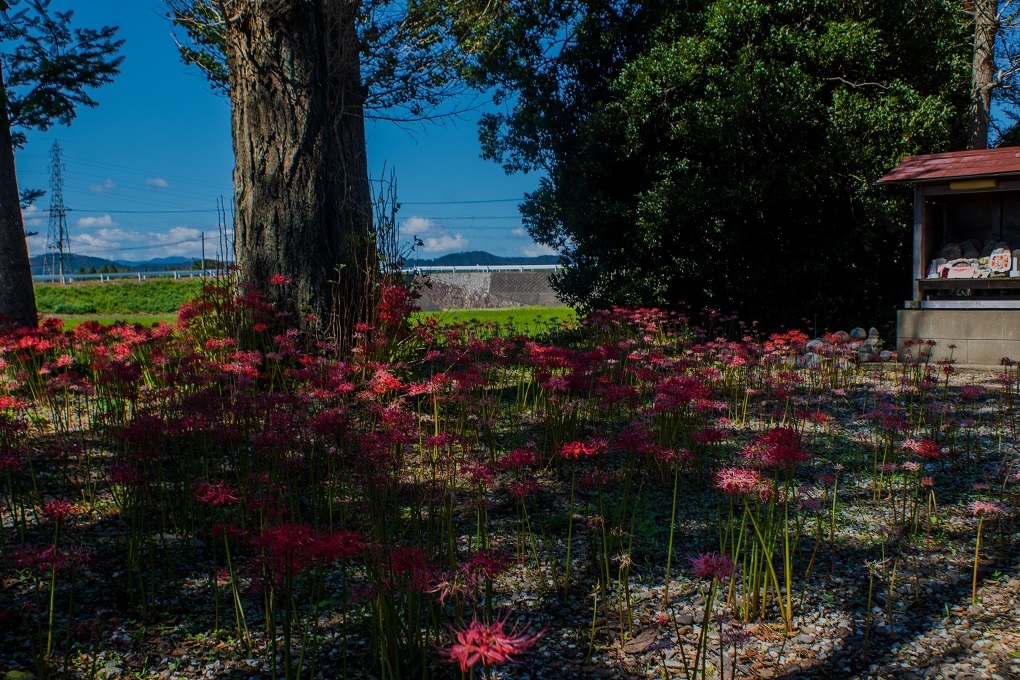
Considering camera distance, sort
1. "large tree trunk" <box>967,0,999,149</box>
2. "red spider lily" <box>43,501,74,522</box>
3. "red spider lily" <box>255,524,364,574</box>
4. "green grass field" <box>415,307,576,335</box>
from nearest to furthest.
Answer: "red spider lily" <box>255,524,364,574</box> → "red spider lily" <box>43,501,74,522</box> → "green grass field" <box>415,307,576,335</box> → "large tree trunk" <box>967,0,999,149</box>

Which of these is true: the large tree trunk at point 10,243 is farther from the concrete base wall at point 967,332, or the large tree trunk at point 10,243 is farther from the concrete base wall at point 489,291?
the concrete base wall at point 489,291

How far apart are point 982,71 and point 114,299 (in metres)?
29.1

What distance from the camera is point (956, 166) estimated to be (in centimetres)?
954

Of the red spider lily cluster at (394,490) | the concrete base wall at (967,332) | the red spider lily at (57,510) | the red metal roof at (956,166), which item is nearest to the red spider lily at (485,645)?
the red spider lily cluster at (394,490)

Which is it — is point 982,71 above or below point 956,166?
above

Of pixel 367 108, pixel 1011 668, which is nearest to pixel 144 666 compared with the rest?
pixel 1011 668

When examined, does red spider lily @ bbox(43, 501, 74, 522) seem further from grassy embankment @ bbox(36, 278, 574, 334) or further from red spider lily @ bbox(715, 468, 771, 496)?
grassy embankment @ bbox(36, 278, 574, 334)

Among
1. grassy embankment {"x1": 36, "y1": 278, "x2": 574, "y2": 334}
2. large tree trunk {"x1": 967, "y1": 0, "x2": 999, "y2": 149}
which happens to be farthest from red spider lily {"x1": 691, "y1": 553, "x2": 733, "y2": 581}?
grassy embankment {"x1": 36, "y1": 278, "x2": 574, "y2": 334}

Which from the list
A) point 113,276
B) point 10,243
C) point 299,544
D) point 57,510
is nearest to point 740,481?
point 299,544

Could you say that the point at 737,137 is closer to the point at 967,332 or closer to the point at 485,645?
the point at 967,332

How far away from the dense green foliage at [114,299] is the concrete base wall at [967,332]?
77.8ft

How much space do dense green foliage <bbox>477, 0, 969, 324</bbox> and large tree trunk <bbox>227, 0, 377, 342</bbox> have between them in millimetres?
5969

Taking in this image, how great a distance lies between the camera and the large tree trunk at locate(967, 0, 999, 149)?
12.0 metres

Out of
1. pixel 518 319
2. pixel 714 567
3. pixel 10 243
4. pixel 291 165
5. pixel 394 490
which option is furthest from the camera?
pixel 518 319
